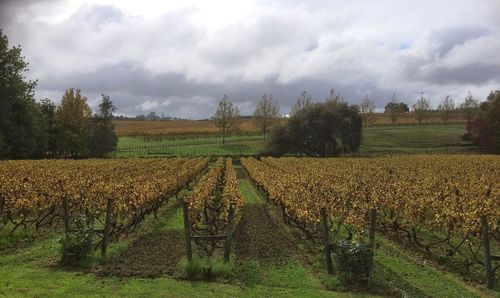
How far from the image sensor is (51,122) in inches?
2574

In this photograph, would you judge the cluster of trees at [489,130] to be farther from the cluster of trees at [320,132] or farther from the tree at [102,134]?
the tree at [102,134]

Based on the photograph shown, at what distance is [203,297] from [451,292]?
522cm

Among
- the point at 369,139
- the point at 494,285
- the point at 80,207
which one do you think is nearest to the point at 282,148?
the point at 369,139

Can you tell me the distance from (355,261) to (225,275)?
2840 mm

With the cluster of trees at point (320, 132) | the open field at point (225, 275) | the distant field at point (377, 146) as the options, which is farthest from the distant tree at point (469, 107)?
the open field at point (225, 275)

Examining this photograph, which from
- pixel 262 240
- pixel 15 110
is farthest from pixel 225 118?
pixel 262 240

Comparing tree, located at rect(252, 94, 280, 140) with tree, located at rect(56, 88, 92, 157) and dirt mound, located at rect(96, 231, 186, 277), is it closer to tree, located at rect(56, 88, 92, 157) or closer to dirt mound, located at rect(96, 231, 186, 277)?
tree, located at rect(56, 88, 92, 157)

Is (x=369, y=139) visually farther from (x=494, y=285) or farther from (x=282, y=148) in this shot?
(x=494, y=285)

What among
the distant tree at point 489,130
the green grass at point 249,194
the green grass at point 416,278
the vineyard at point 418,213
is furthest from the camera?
the distant tree at point 489,130

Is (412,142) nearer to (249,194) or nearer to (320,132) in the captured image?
(320,132)

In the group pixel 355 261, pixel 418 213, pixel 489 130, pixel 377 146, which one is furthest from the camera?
pixel 377 146

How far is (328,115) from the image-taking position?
62.3m

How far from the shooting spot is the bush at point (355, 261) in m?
9.30

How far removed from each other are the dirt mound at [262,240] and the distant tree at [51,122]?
179 feet
